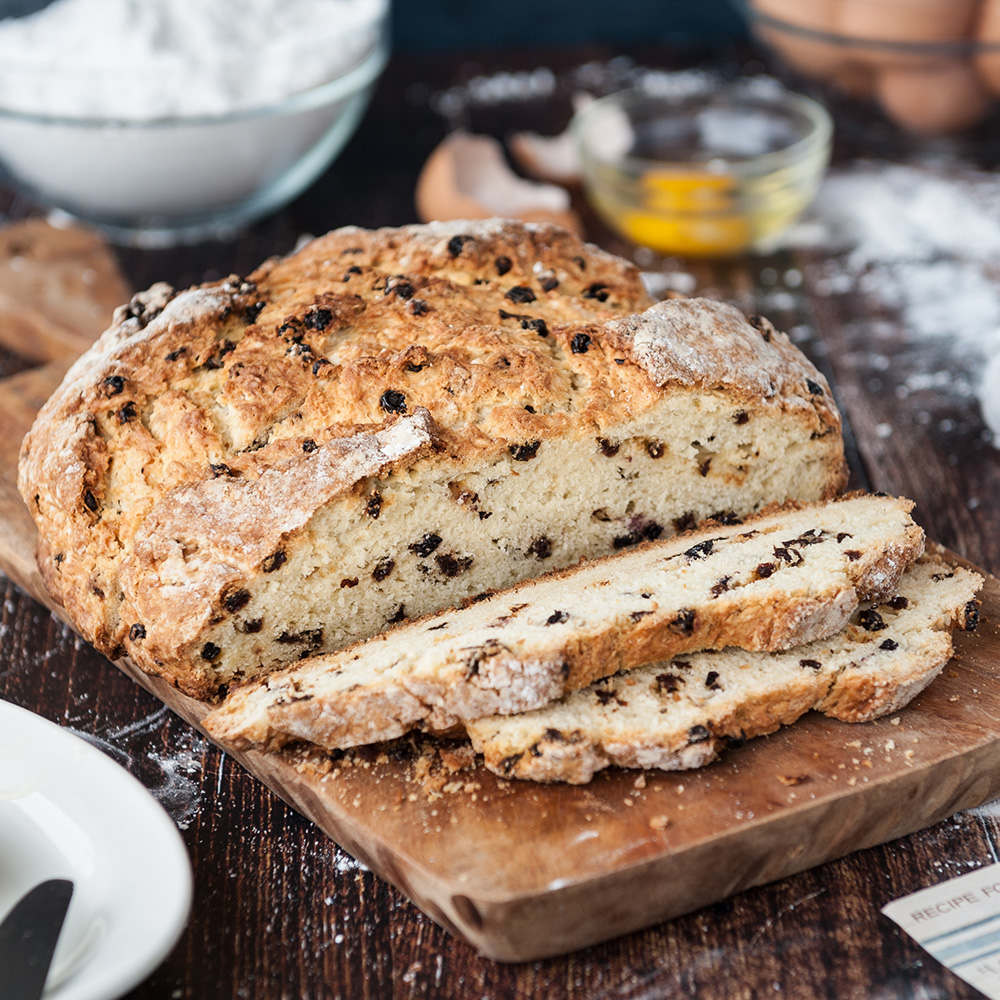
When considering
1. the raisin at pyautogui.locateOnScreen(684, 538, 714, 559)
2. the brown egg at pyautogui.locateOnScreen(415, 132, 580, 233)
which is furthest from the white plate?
the brown egg at pyautogui.locateOnScreen(415, 132, 580, 233)

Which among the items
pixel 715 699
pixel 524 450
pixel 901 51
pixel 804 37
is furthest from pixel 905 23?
pixel 715 699

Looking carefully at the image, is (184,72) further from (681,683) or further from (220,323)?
(681,683)

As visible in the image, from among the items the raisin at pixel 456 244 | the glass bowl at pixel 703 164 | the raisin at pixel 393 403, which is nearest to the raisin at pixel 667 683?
the raisin at pixel 393 403

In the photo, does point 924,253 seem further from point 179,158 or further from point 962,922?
point 962,922

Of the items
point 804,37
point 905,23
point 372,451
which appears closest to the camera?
point 372,451

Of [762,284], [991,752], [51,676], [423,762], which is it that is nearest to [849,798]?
[991,752]

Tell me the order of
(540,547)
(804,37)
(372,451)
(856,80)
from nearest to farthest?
(372,451), (540,547), (804,37), (856,80)
